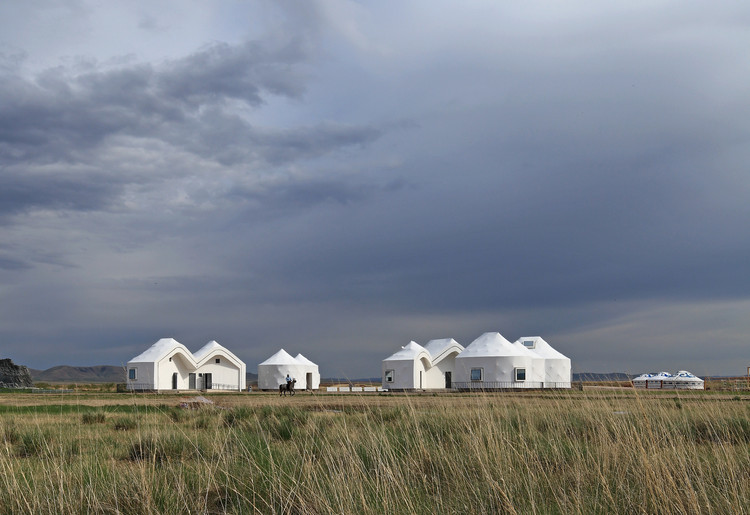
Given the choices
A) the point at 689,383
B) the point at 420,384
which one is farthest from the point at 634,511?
the point at 689,383

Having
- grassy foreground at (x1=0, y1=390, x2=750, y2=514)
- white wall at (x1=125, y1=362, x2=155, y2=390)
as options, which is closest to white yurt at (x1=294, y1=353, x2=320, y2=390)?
white wall at (x1=125, y1=362, x2=155, y2=390)

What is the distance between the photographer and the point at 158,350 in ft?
167

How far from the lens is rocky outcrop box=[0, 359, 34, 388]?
55000 mm

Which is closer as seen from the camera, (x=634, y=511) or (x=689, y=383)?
(x=634, y=511)

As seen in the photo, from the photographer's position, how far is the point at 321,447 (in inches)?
293

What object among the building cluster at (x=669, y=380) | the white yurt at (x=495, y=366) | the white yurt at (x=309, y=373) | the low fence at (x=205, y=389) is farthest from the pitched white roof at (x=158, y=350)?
the building cluster at (x=669, y=380)

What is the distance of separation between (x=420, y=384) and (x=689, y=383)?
23.5 meters

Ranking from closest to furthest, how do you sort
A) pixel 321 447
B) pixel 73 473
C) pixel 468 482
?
1. pixel 468 482
2. pixel 73 473
3. pixel 321 447

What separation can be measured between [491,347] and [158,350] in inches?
1006

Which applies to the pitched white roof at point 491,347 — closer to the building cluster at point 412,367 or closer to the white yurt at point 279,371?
the building cluster at point 412,367

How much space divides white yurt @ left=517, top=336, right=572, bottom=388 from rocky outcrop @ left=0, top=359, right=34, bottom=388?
42148 millimetres

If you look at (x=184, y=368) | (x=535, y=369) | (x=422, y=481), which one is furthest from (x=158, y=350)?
(x=422, y=481)

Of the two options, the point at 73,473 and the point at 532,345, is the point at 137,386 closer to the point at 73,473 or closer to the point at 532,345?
the point at 532,345

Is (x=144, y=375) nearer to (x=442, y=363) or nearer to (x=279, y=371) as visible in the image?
(x=279, y=371)
